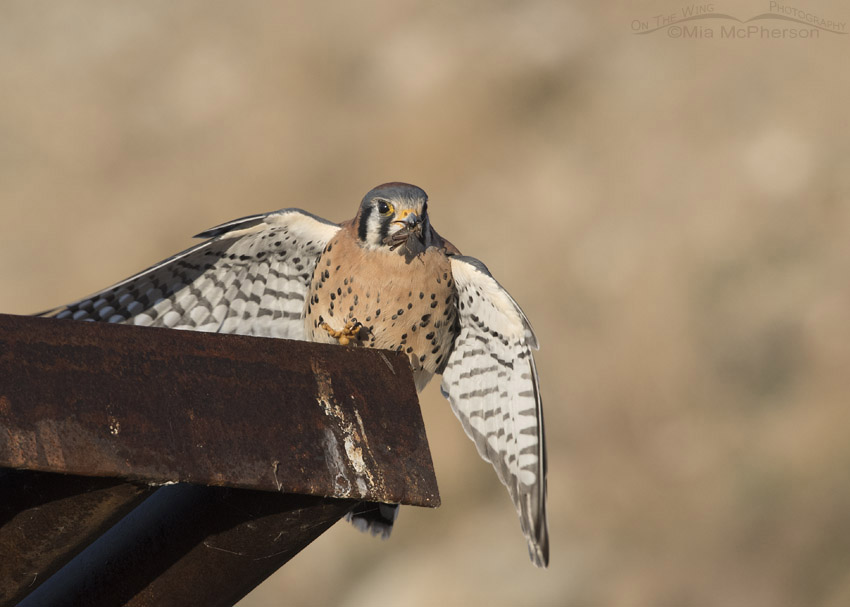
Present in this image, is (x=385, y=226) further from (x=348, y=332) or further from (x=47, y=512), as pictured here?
(x=47, y=512)

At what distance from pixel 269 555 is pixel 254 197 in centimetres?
1103

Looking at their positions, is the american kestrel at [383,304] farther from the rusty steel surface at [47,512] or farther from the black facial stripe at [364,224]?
the rusty steel surface at [47,512]

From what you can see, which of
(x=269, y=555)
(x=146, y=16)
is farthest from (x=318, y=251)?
(x=146, y=16)

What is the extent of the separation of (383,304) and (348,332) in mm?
173

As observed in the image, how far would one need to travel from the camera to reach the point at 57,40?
16.3m

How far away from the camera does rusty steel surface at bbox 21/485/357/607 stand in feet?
8.29

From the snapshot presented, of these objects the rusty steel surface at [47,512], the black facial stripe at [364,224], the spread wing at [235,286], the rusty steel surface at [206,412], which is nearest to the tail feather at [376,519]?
the spread wing at [235,286]

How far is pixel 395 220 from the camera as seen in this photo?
4160 millimetres

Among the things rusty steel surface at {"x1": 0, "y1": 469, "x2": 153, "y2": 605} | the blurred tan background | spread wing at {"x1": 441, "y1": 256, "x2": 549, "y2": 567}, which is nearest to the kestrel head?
spread wing at {"x1": 441, "y1": 256, "x2": 549, "y2": 567}

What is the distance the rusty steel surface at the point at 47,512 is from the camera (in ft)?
7.26

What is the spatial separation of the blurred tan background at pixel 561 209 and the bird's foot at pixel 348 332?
571 cm

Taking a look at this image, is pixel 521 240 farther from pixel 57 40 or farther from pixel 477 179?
pixel 57 40

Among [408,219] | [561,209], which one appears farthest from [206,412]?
[561,209]

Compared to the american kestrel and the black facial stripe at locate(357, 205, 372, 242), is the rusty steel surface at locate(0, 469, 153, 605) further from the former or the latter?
the black facial stripe at locate(357, 205, 372, 242)
